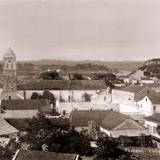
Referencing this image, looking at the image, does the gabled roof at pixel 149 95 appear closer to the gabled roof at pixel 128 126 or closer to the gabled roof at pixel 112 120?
the gabled roof at pixel 112 120

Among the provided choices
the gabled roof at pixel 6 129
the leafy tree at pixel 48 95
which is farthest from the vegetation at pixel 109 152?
the leafy tree at pixel 48 95

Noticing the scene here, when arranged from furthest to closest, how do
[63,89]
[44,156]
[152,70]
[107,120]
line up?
1. [152,70]
2. [63,89]
3. [107,120]
4. [44,156]

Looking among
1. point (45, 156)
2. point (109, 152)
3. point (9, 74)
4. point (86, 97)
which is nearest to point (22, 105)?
point (9, 74)

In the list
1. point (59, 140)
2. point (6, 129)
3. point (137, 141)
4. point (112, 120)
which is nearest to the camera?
point (59, 140)

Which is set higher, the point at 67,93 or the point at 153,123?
the point at 153,123

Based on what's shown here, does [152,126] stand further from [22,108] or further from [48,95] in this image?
[48,95]
